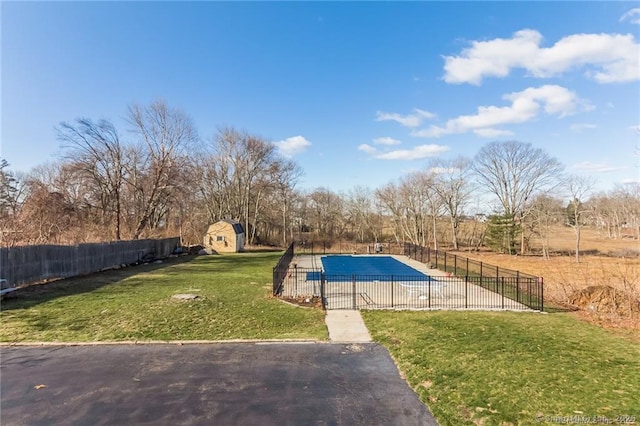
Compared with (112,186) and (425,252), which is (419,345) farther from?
(112,186)

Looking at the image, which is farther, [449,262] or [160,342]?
[449,262]

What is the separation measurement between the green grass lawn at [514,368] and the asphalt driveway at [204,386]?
57 centimetres

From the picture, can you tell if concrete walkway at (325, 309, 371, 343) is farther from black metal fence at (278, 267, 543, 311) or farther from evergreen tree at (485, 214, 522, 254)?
evergreen tree at (485, 214, 522, 254)

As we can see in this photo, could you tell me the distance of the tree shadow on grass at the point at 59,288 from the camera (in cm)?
1127

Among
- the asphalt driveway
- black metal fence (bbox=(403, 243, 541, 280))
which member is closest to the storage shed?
black metal fence (bbox=(403, 243, 541, 280))

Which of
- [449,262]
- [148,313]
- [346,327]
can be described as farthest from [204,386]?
[449,262]

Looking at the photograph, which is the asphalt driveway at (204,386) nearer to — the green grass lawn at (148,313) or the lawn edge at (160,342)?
the lawn edge at (160,342)

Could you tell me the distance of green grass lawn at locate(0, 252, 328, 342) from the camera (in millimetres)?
8297

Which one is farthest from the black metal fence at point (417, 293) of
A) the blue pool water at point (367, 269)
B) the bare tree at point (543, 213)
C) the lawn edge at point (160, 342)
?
the bare tree at point (543, 213)

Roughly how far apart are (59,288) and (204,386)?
1170cm

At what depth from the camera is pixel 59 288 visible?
13773mm

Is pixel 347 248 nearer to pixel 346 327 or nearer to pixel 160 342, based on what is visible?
pixel 346 327

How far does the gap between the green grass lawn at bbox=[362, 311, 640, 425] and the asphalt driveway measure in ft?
1.87

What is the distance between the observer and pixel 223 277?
1770cm
